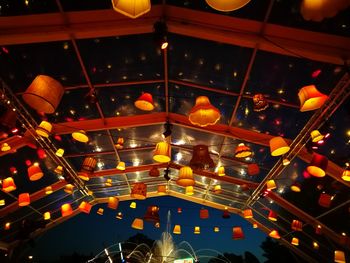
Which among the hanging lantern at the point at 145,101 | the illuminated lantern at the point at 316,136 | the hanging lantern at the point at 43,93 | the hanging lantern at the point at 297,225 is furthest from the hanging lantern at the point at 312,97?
the hanging lantern at the point at 297,225

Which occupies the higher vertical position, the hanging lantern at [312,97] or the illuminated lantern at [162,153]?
the hanging lantern at [312,97]

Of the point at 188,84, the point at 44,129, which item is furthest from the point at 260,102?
the point at 44,129

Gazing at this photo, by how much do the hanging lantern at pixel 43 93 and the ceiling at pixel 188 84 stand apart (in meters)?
1.43

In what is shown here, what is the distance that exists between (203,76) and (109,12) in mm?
2392

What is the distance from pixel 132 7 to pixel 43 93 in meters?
1.64

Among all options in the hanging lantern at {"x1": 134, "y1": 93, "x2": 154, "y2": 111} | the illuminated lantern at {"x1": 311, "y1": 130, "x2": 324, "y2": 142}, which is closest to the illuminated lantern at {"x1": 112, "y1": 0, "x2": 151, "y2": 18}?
the hanging lantern at {"x1": 134, "y1": 93, "x2": 154, "y2": 111}

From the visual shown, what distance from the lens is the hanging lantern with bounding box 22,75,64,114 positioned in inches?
144

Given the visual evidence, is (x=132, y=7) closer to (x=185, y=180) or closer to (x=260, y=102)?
(x=260, y=102)

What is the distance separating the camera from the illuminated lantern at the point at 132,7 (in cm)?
288

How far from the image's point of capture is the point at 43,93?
3668mm

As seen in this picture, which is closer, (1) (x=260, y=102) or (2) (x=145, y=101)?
(2) (x=145, y=101)

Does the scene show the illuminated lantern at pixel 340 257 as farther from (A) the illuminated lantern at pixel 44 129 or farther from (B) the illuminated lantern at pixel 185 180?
(A) the illuminated lantern at pixel 44 129

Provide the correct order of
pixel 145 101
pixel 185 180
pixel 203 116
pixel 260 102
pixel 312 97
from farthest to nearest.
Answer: pixel 185 180, pixel 260 102, pixel 145 101, pixel 203 116, pixel 312 97

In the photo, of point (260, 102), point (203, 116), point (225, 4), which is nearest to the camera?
point (225, 4)
